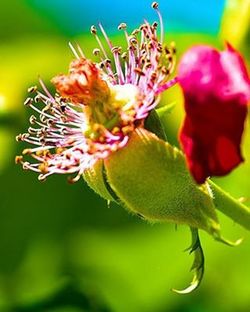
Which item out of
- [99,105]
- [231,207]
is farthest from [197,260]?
[99,105]

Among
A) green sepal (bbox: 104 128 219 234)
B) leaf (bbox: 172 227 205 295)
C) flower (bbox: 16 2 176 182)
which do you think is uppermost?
flower (bbox: 16 2 176 182)

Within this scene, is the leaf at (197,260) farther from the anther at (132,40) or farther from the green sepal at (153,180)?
the anther at (132,40)

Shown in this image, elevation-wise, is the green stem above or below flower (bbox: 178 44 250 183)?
below

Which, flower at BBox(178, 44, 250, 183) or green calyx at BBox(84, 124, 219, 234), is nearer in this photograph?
flower at BBox(178, 44, 250, 183)

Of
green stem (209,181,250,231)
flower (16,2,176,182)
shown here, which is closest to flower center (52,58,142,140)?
flower (16,2,176,182)

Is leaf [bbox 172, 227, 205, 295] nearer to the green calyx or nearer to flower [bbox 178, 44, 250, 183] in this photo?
the green calyx

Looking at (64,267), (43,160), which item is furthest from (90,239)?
(43,160)

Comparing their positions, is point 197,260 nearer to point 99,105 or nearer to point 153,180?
point 153,180

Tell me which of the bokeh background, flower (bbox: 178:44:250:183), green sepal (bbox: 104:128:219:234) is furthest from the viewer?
the bokeh background
